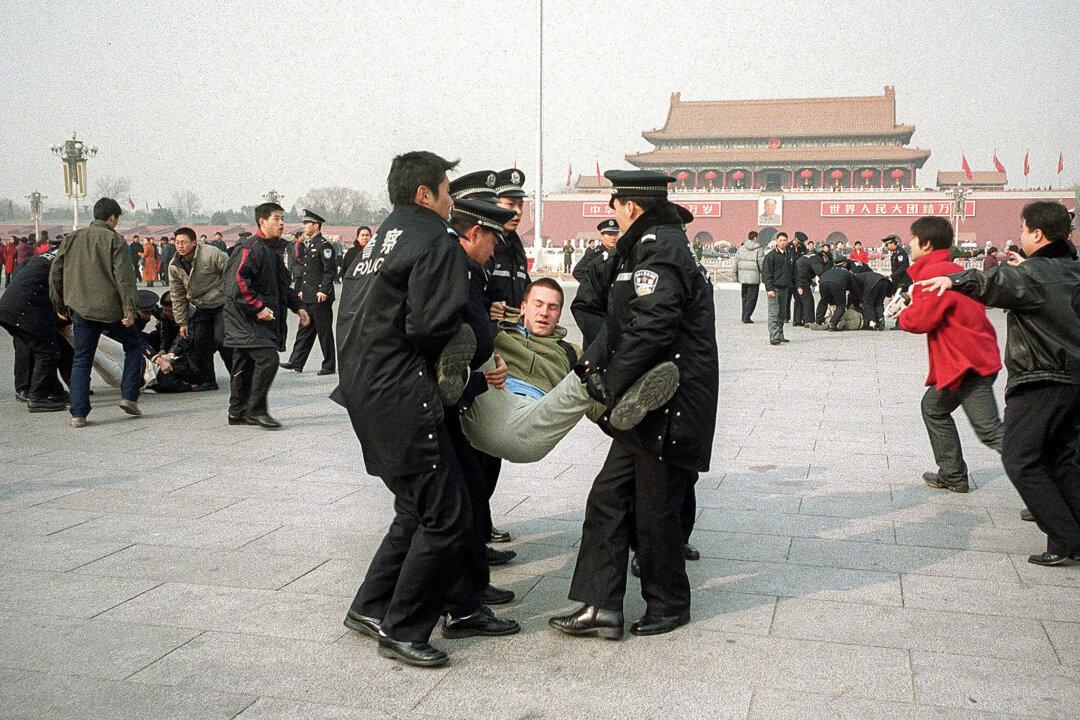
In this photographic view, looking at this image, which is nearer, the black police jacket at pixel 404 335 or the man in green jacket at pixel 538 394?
the black police jacket at pixel 404 335

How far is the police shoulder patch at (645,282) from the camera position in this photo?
3117 millimetres

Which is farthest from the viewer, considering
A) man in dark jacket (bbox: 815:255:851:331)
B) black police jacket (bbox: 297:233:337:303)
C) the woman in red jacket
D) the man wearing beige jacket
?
man in dark jacket (bbox: 815:255:851:331)

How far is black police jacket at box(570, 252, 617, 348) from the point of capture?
11.6 feet

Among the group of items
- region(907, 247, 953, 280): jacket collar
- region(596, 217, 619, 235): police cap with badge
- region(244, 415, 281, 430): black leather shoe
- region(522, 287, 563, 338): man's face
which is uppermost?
region(596, 217, 619, 235): police cap with badge

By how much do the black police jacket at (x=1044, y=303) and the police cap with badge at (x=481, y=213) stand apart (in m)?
1.78

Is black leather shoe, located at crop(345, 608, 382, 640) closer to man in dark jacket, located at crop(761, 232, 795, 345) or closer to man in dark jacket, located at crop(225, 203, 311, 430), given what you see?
man in dark jacket, located at crop(225, 203, 311, 430)

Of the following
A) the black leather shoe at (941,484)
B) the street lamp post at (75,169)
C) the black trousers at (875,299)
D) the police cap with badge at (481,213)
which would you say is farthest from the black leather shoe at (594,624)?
the street lamp post at (75,169)

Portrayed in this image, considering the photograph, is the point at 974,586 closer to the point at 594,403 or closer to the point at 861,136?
the point at 594,403

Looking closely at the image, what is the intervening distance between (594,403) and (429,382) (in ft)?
2.14

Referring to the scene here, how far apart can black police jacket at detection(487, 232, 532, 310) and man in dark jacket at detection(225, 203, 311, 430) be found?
9.18 feet

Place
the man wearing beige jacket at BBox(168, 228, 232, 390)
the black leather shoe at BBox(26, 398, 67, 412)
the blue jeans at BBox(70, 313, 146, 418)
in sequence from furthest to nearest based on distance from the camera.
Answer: the man wearing beige jacket at BBox(168, 228, 232, 390), the black leather shoe at BBox(26, 398, 67, 412), the blue jeans at BBox(70, 313, 146, 418)

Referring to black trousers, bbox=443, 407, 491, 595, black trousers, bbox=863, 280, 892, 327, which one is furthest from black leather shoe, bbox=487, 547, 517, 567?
black trousers, bbox=863, 280, 892, 327

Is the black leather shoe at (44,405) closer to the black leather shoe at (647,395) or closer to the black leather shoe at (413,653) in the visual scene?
the black leather shoe at (413,653)

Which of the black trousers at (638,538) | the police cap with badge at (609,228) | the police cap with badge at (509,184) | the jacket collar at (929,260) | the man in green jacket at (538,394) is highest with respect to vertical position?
the police cap with badge at (509,184)
